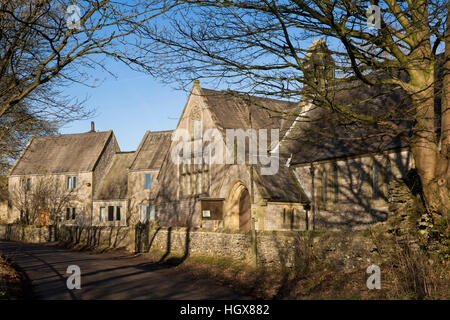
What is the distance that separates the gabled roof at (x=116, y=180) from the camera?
5044 cm

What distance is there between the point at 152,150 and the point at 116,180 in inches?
217

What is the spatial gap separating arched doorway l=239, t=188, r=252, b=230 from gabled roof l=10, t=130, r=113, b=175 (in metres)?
29.3

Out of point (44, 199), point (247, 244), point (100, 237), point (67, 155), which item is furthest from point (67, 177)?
point (247, 244)

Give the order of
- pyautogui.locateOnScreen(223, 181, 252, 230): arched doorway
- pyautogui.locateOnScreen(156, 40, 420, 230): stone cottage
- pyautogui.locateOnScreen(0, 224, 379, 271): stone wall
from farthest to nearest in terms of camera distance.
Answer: pyautogui.locateOnScreen(223, 181, 252, 230): arched doorway < pyautogui.locateOnScreen(156, 40, 420, 230): stone cottage < pyautogui.locateOnScreen(0, 224, 379, 271): stone wall

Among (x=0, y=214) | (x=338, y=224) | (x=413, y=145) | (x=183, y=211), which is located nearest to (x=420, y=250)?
(x=413, y=145)

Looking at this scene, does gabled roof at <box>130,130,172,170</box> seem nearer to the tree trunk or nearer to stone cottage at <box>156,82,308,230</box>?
stone cottage at <box>156,82,308,230</box>

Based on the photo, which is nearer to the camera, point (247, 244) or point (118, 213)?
point (247, 244)

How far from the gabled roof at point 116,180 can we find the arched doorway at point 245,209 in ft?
82.3

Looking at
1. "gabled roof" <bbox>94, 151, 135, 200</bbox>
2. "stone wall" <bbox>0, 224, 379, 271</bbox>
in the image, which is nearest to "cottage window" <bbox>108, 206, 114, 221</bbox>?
"gabled roof" <bbox>94, 151, 135, 200</bbox>

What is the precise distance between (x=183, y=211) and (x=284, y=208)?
10.1 metres

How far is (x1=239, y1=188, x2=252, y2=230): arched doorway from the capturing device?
86.2 ft

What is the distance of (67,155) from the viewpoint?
55250mm

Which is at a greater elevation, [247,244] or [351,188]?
[351,188]

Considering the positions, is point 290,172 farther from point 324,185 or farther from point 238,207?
point 238,207
